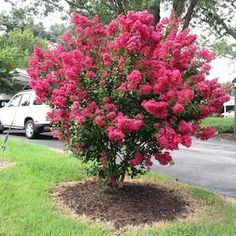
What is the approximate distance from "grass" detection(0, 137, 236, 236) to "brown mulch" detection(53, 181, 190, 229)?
25cm

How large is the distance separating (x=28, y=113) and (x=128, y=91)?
11.2 metres

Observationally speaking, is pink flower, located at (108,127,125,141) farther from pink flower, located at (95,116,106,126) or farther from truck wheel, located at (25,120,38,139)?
truck wheel, located at (25,120,38,139)

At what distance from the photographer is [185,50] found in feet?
20.7

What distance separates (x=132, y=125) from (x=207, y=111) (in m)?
1.19

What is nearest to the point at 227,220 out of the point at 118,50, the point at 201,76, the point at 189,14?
the point at 201,76

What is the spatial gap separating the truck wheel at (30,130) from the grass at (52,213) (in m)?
8.08

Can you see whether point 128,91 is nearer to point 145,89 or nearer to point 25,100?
point 145,89

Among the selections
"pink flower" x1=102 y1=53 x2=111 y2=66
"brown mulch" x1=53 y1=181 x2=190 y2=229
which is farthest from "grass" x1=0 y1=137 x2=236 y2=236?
"pink flower" x1=102 y1=53 x2=111 y2=66

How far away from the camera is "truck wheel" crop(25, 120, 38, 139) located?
1647 cm

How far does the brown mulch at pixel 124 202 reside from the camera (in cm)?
600

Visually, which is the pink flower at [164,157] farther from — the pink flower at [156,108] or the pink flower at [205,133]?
the pink flower at [156,108]

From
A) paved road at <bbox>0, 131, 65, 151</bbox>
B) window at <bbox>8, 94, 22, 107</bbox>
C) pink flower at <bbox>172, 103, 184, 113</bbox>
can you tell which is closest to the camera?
pink flower at <bbox>172, 103, 184, 113</bbox>

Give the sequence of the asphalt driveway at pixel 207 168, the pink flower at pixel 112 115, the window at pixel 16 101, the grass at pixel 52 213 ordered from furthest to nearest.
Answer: the window at pixel 16 101 < the asphalt driveway at pixel 207 168 < the pink flower at pixel 112 115 < the grass at pixel 52 213

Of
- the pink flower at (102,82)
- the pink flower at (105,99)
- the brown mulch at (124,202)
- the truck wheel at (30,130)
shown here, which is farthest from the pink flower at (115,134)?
the truck wheel at (30,130)
